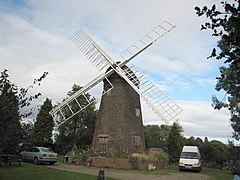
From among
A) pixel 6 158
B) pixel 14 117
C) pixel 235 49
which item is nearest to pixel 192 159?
pixel 6 158

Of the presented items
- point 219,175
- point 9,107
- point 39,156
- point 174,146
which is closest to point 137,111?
point 219,175

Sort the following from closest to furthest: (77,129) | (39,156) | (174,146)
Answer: (39,156) < (77,129) < (174,146)

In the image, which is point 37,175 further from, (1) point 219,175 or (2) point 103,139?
(1) point 219,175

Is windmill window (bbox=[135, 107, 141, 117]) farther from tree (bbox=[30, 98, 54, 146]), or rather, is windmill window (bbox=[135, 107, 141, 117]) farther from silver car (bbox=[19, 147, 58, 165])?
tree (bbox=[30, 98, 54, 146])

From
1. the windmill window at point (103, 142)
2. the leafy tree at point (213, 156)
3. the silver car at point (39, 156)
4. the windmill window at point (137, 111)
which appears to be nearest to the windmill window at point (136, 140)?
the windmill window at point (137, 111)

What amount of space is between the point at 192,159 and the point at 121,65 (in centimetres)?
984

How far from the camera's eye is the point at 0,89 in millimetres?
8672

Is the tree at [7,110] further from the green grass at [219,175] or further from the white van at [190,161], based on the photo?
→ the white van at [190,161]

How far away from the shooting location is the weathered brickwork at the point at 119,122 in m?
24.4

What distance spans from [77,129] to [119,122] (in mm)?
13535

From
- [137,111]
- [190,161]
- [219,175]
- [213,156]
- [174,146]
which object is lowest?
[219,175]

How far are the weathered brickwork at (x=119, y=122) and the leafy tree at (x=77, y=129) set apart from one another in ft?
36.4

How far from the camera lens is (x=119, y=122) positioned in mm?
24672

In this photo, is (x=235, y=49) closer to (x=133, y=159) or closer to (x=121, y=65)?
(x=133, y=159)
